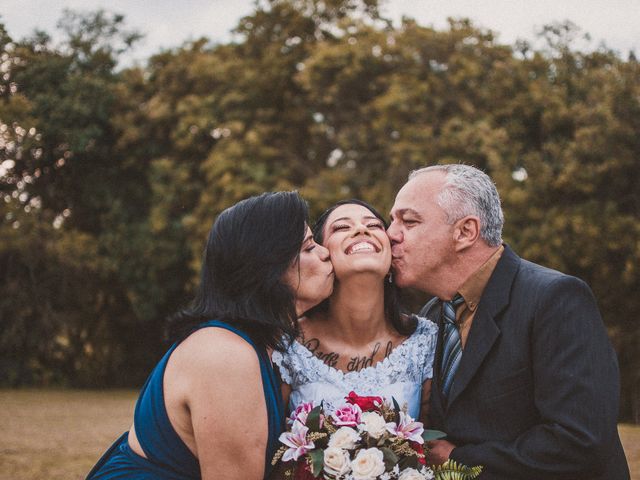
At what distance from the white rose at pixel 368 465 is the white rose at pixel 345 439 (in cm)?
6

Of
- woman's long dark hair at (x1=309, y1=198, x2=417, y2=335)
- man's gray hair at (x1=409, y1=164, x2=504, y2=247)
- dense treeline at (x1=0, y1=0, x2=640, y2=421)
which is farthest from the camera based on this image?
dense treeline at (x1=0, y1=0, x2=640, y2=421)

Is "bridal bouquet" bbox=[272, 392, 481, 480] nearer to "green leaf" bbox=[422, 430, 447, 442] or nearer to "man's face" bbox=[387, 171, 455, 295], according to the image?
"green leaf" bbox=[422, 430, 447, 442]

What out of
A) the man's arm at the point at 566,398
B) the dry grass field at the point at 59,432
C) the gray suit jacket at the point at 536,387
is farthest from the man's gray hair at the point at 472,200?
the dry grass field at the point at 59,432

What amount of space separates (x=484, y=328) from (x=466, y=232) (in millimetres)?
555

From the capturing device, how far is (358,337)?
430 centimetres

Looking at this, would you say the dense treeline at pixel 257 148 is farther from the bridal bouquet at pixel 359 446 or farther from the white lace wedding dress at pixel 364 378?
the bridal bouquet at pixel 359 446

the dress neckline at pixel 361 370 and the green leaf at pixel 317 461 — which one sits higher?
the dress neckline at pixel 361 370

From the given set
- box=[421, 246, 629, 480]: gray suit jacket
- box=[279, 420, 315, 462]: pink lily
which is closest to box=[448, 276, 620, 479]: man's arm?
box=[421, 246, 629, 480]: gray suit jacket

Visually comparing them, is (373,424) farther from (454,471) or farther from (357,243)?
(357,243)

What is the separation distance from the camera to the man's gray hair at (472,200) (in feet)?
12.5

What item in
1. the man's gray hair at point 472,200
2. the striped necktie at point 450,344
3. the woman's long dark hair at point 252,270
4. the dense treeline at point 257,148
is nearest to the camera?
the woman's long dark hair at point 252,270

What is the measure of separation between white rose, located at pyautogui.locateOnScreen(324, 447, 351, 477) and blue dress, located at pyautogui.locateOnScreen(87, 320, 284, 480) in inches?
13.4

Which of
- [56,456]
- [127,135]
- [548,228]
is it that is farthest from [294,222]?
[127,135]

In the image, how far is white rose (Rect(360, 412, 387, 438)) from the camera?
310 cm
